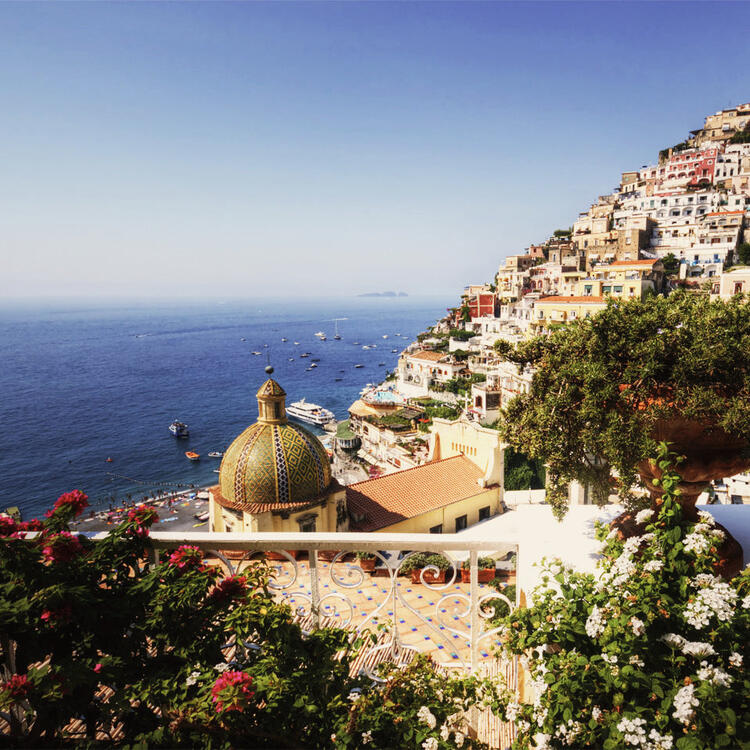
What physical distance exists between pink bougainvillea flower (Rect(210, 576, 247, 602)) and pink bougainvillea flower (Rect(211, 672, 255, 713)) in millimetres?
381

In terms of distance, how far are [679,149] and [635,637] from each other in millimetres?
98800

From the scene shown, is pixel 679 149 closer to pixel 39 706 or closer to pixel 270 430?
pixel 270 430

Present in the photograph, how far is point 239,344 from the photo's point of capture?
14212 cm

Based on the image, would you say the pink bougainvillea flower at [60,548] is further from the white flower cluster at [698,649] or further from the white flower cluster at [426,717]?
the white flower cluster at [698,649]

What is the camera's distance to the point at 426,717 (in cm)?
175

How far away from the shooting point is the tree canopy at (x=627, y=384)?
303 cm

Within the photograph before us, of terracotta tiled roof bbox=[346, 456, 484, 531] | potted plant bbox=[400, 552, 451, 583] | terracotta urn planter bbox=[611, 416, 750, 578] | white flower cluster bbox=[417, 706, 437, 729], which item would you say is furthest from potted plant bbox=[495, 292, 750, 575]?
terracotta tiled roof bbox=[346, 456, 484, 531]

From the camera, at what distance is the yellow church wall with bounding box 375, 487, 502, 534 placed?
14.5m

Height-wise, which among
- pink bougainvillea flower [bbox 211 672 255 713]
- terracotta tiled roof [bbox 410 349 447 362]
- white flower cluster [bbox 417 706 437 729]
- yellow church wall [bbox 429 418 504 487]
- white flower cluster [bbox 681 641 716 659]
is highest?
white flower cluster [bbox 681 641 716 659]

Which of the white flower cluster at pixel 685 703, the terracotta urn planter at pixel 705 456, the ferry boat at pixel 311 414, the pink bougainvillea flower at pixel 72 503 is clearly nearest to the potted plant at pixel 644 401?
the terracotta urn planter at pixel 705 456

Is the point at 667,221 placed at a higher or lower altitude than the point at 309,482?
higher

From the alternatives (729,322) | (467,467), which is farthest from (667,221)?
(729,322)

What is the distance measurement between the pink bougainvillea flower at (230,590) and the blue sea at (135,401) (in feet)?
31.7

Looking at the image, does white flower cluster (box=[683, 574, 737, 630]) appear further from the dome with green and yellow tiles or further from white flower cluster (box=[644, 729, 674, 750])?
the dome with green and yellow tiles
